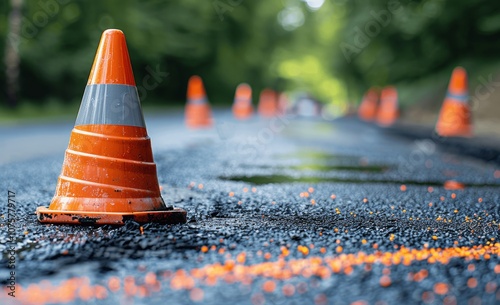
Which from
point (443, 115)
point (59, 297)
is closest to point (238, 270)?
point (59, 297)

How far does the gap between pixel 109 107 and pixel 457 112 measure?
381 inches

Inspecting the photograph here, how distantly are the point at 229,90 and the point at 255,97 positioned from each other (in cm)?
876

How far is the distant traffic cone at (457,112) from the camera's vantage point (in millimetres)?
13164

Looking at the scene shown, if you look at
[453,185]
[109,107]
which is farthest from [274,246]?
[453,185]

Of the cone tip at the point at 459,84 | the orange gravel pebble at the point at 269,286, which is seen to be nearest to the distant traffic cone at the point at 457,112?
the cone tip at the point at 459,84

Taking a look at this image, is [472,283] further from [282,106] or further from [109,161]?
[282,106]

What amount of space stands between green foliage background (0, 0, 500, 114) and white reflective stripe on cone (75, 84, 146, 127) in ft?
43.7

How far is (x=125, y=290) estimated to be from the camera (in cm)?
299

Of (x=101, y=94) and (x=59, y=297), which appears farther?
(x=101, y=94)

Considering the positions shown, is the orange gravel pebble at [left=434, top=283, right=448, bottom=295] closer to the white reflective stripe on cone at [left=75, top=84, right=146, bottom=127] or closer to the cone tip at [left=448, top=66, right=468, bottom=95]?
the white reflective stripe on cone at [left=75, top=84, right=146, bottom=127]

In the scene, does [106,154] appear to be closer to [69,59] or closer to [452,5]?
[452,5]

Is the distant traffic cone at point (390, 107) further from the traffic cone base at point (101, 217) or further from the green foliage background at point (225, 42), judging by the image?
the traffic cone base at point (101, 217)

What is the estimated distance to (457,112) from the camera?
43.2ft

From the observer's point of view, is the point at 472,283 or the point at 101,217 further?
the point at 101,217
